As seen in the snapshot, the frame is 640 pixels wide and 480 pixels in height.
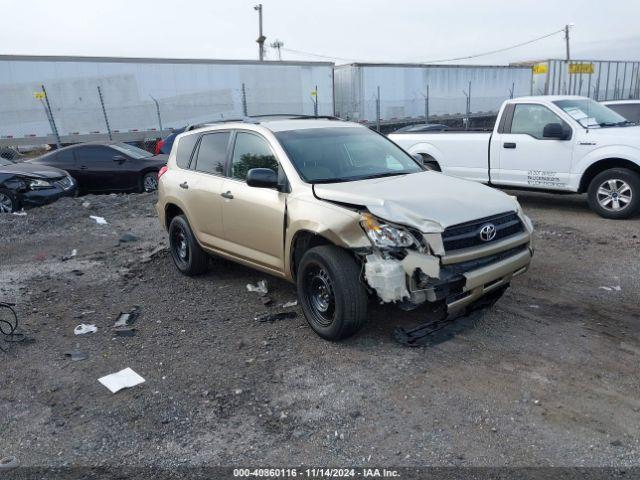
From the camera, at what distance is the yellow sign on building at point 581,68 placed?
3466 centimetres

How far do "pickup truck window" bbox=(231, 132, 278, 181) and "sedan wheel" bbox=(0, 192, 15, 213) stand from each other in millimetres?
6968

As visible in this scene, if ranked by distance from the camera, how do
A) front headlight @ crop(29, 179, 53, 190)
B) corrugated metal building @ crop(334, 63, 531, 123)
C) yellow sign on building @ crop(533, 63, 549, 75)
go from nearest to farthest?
front headlight @ crop(29, 179, 53, 190), corrugated metal building @ crop(334, 63, 531, 123), yellow sign on building @ crop(533, 63, 549, 75)

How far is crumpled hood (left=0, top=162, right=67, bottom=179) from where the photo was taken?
10.4 meters

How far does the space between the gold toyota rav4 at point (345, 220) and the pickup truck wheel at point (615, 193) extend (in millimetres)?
3978

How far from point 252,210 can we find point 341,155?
998 mm

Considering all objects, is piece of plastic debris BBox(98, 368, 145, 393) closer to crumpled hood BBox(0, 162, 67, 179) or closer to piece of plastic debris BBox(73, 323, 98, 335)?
piece of plastic debris BBox(73, 323, 98, 335)

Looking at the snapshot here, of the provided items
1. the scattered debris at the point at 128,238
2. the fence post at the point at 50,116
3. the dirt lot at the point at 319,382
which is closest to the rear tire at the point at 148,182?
the scattered debris at the point at 128,238

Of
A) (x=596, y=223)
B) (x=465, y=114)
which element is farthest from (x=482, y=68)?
(x=596, y=223)

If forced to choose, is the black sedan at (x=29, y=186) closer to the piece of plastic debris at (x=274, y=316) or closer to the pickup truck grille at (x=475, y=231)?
the piece of plastic debris at (x=274, y=316)

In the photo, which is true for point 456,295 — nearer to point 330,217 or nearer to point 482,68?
point 330,217

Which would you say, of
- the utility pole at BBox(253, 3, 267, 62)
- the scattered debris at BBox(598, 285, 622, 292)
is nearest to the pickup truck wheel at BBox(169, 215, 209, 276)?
the scattered debris at BBox(598, 285, 622, 292)

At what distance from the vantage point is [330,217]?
13.4ft

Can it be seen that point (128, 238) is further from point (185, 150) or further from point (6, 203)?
point (6, 203)

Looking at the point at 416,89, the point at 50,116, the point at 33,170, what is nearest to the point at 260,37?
the point at 416,89
